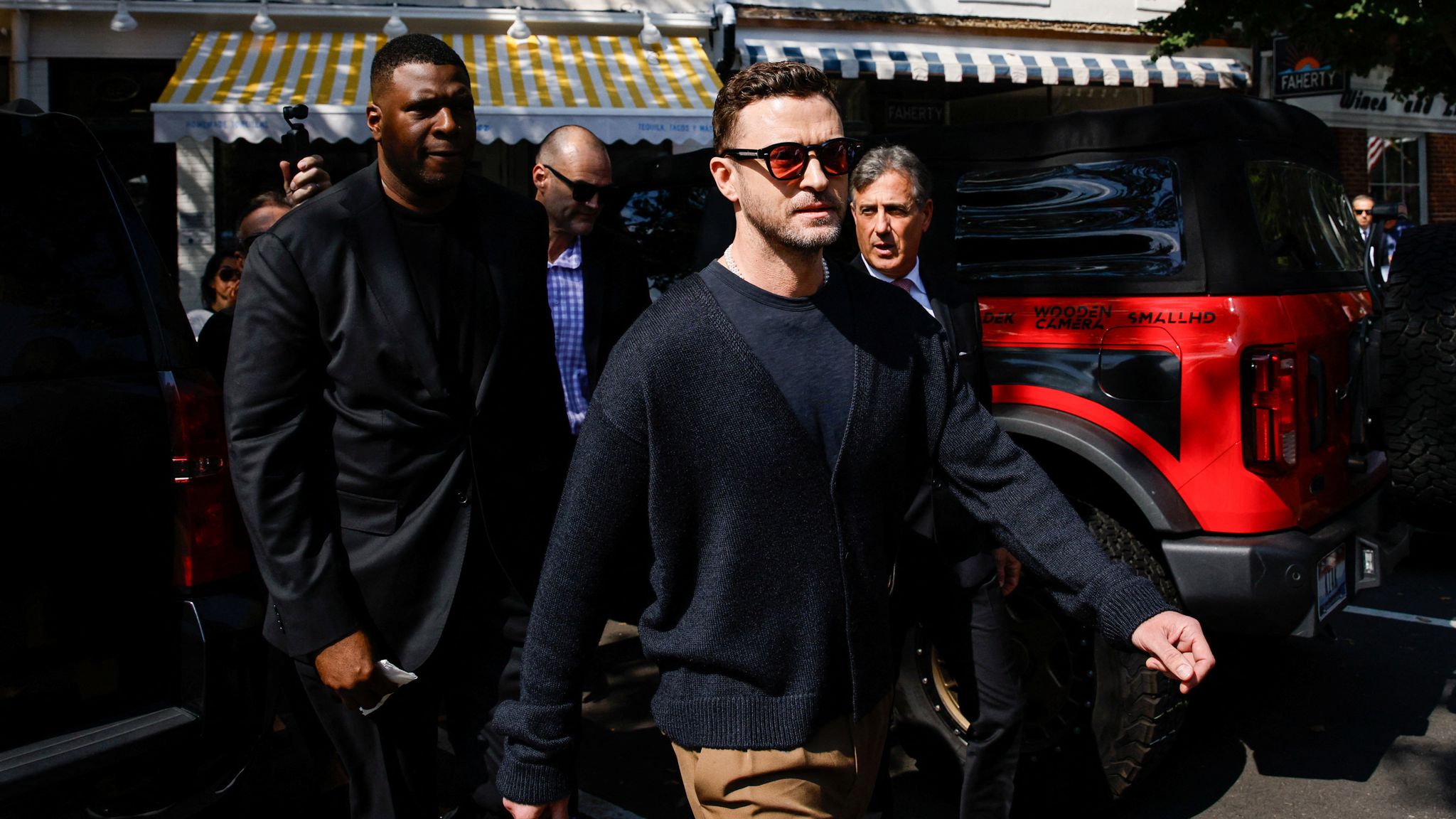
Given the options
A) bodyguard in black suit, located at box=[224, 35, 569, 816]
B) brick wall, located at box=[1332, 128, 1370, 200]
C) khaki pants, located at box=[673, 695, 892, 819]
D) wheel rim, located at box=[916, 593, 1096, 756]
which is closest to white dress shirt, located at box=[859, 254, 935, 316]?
wheel rim, located at box=[916, 593, 1096, 756]

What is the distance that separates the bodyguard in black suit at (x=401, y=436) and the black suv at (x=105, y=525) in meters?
0.27

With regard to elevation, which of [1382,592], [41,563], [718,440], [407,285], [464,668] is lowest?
[1382,592]

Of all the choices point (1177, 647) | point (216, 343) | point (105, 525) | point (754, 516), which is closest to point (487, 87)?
point (216, 343)

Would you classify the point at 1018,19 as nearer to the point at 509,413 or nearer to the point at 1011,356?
the point at 1011,356

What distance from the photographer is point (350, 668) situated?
8.20ft

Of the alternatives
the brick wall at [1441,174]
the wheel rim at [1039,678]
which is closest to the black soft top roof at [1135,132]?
the wheel rim at [1039,678]

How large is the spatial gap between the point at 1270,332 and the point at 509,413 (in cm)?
224

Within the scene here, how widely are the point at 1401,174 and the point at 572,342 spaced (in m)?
17.0

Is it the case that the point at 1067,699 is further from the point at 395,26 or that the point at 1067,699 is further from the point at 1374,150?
the point at 1374,150

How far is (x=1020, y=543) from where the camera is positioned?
7.07ft

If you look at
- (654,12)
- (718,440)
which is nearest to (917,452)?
(718,440)

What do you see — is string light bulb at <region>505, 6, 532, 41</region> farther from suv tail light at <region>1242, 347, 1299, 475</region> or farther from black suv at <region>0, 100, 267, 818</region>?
suv tail light at <region>1242, 347, 1299, 475</region>

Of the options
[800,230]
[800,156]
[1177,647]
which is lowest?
[1177,647]

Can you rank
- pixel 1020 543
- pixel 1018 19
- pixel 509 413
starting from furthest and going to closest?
pixel 1018 19 → pixel 509 413 → pixel 1020 543
